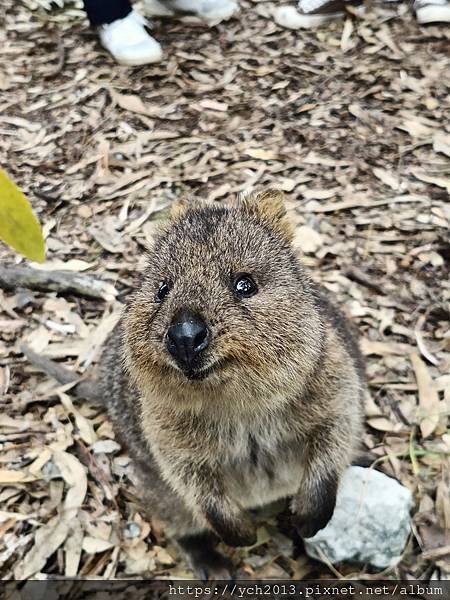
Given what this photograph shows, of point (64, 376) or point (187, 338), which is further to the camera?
point (64, 376)

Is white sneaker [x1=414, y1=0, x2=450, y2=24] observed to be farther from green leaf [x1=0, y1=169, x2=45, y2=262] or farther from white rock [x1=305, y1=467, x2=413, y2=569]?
green leaf [x1=0, y1=169, x2=45, y2=262]

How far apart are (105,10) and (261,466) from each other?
5080 millimetres

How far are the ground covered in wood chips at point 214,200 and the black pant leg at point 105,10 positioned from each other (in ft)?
1.06

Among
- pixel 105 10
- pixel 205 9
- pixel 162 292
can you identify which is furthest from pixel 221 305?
pixel 205 9

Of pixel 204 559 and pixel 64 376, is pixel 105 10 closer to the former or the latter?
→ pixel 64 376

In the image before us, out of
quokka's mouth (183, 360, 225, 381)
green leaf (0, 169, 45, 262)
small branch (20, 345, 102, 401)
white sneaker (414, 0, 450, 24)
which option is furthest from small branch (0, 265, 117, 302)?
white sneaker (414, 0, 450, 24)

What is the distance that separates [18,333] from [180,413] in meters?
1.91

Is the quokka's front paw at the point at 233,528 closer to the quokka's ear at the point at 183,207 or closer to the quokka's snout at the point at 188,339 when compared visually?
the quokka's snout at the point at 188,339

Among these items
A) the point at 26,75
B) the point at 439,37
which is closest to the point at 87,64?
the point at 26,75

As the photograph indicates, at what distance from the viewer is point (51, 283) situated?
4766mm

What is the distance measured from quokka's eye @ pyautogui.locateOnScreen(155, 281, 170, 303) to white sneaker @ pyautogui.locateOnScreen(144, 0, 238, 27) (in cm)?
507

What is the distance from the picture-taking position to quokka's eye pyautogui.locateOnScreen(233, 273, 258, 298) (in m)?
2.75

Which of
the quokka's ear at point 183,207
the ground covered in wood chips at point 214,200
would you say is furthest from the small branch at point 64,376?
the quokka's ear at point 183,207

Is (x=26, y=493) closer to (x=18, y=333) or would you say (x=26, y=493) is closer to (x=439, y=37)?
(x=18, y=333)
